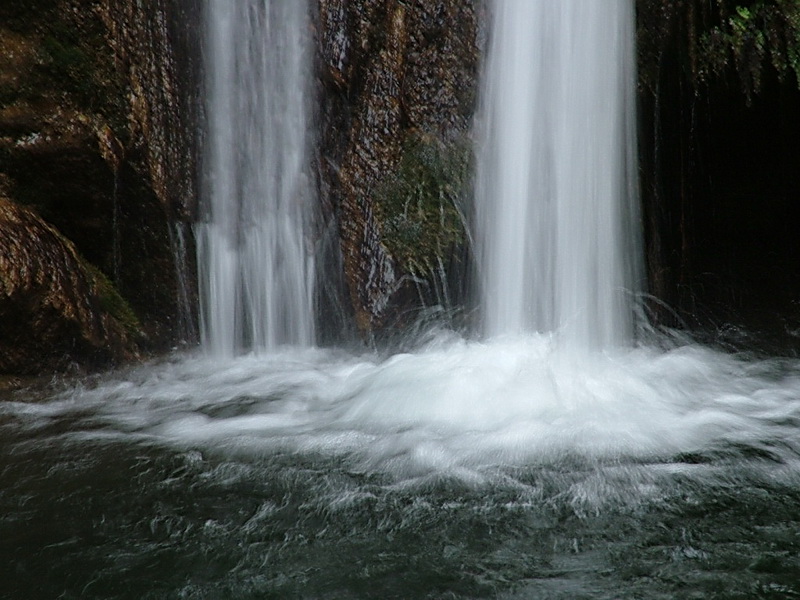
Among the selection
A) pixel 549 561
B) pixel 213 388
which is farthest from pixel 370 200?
pixel 549 561

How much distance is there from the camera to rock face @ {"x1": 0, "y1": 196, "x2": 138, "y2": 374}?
5.14 meters

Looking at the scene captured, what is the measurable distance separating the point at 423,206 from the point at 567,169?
1.30 metres

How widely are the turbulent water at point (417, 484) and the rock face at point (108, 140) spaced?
4.11 feet

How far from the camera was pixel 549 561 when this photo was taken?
8.61 feet

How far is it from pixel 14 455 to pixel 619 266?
185 inches

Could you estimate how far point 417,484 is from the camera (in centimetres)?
335

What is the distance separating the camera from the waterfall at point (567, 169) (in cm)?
592

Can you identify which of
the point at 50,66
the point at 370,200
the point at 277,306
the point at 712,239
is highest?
the point at 50,66

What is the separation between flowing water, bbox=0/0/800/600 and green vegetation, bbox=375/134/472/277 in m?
0.37

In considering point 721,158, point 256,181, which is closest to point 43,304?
point 256,181

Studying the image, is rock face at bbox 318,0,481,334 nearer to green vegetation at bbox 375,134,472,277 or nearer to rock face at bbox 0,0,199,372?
green vegetation at bbox 375,134,472,277

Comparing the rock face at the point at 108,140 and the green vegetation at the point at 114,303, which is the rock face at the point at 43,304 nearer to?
the rock face at the point at 108,140

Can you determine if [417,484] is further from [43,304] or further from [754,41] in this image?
[754,41]

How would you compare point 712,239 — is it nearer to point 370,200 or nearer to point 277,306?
point 370,200
